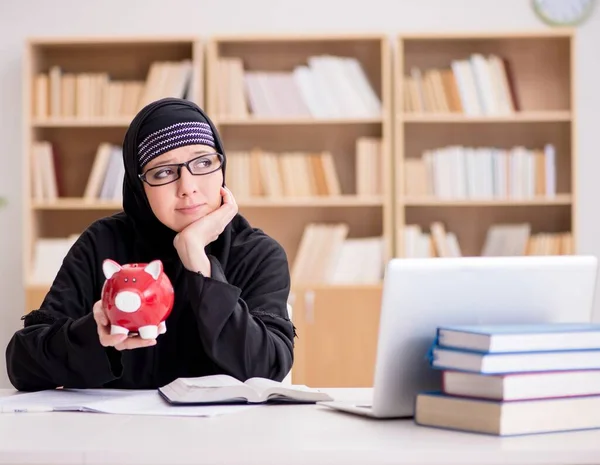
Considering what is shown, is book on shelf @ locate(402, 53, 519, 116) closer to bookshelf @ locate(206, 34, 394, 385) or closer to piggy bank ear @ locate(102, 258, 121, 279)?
bookshelf @ locate(206, 34, 394, 385)

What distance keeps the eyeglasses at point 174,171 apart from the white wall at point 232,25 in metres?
2.82

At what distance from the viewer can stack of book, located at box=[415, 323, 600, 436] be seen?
1.28 m

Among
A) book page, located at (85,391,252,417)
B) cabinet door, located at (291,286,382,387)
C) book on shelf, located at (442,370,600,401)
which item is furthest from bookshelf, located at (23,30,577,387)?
book on shelf, located at (442,370,600,401)

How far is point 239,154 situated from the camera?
4.44 metres

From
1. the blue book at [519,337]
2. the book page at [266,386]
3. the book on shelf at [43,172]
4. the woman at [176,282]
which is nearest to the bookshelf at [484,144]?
the book on shelf at [43,172]

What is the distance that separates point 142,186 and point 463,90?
2.64m

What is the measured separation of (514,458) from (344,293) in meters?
3.11

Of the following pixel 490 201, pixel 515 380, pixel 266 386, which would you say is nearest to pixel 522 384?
pixel 515 380

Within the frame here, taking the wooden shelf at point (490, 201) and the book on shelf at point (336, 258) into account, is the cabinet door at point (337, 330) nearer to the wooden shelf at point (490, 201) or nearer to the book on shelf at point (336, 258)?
the book on shelf at point (336, 258)

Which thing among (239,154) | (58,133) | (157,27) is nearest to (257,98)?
(239,154)

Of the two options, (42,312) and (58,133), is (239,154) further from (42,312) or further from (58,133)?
(42,312)

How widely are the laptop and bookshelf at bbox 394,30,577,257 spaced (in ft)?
9.37

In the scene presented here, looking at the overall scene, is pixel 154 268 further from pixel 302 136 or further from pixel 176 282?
pixel 302 136

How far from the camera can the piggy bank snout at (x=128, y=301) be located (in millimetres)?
1481
